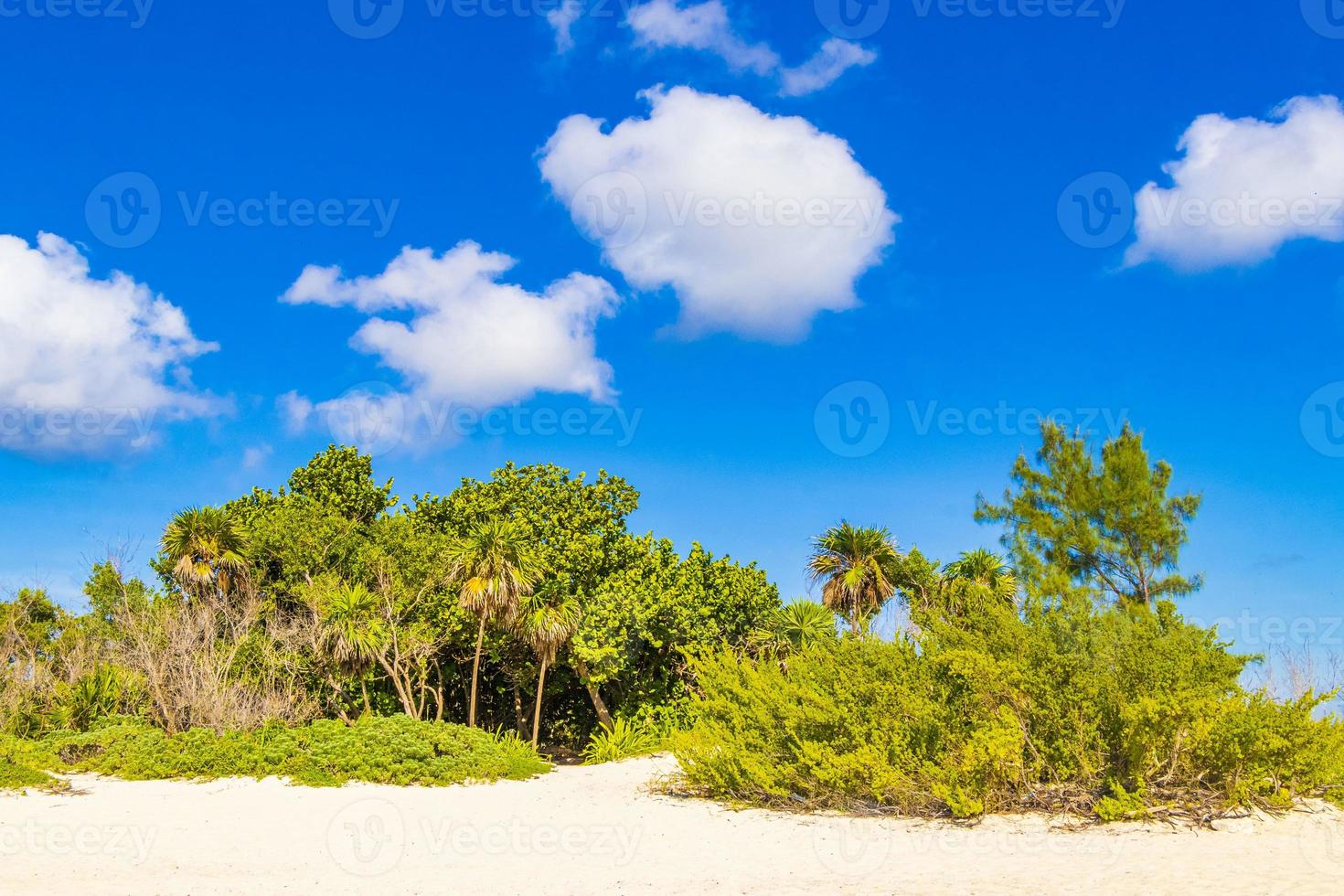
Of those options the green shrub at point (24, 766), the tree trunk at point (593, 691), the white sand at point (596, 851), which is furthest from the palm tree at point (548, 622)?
the green shrub at point (24, 766)

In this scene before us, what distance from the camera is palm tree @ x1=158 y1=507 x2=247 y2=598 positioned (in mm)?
24344

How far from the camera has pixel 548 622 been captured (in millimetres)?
21422

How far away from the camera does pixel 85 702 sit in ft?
64.5

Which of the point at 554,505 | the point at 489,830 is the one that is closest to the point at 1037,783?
the point at 489,830

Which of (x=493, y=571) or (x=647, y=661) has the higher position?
(x=493, y=571)

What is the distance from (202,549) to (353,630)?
5.89 metres

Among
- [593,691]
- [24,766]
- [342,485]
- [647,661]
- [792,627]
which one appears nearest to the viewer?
[24,766]

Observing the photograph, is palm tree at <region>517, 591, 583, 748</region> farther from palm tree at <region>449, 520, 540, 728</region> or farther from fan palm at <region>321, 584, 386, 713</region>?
fan palm at <region>321, 584, 386, 713</region>

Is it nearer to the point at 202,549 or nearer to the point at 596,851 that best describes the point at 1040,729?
the point at 596,851

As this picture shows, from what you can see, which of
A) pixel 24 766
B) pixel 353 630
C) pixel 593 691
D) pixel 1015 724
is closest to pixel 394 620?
pixel 353 630

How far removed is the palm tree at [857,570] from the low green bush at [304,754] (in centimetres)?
1061

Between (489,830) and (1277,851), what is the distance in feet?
29.0

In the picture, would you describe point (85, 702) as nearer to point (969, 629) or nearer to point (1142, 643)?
point (969, 629)

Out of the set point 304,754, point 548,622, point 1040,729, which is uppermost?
point 548,622
